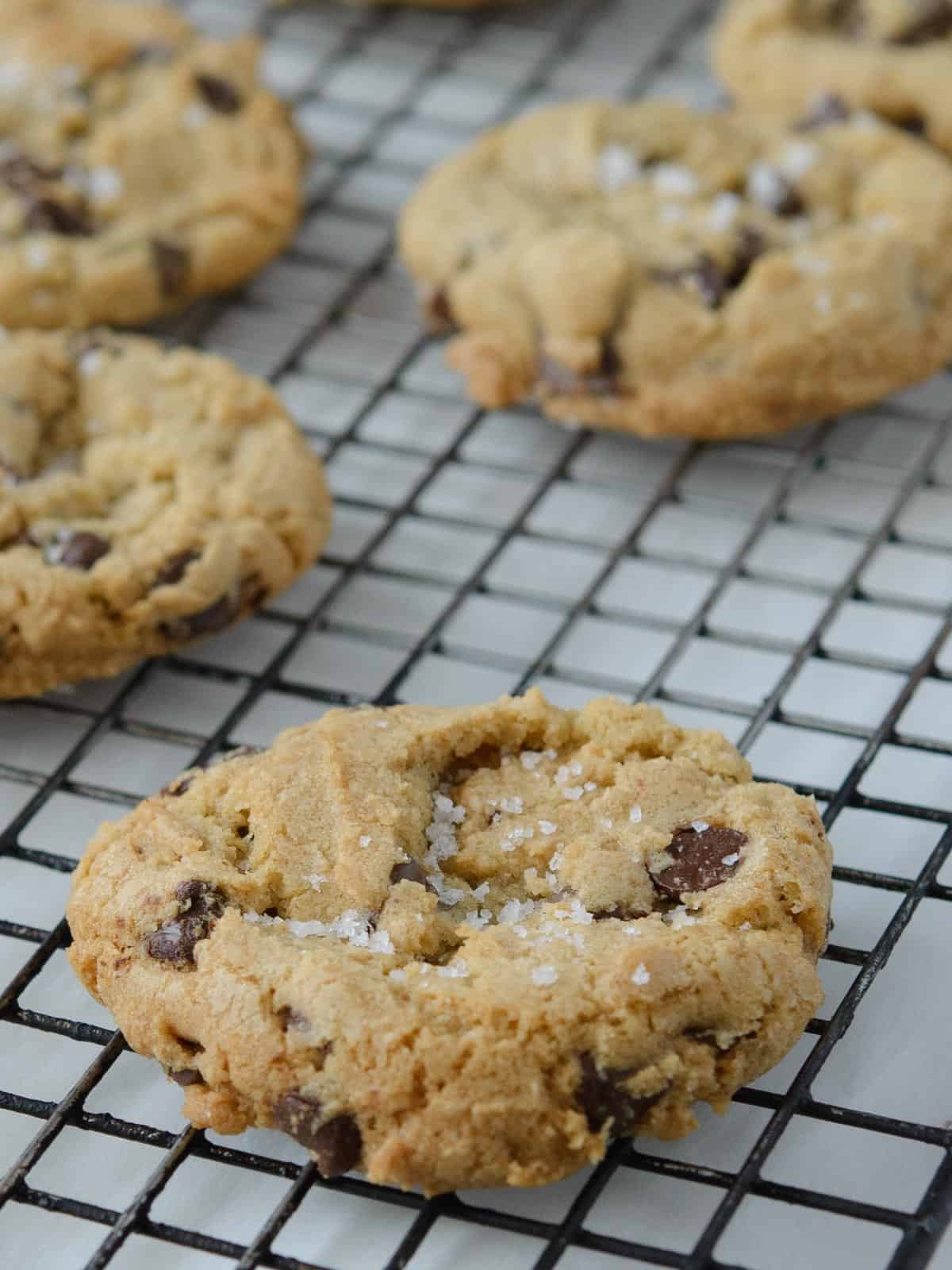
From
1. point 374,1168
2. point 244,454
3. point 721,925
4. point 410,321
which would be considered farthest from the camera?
point 410,321

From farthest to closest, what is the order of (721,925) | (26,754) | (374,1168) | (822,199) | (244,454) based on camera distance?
(822,199)
(244,454)
(26,754)
(721,925)
(374,1168)

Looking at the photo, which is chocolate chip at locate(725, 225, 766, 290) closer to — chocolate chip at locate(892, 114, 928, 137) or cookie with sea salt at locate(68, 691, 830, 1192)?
chocolate chip at locate(892, 114, 928, 137)

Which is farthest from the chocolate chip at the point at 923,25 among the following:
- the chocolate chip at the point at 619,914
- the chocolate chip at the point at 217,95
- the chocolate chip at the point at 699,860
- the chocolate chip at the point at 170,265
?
the chocolate chip at the point at 619,914

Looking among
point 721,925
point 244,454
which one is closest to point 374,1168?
point 721,925

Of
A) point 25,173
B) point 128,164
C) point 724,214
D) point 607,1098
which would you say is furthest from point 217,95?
point 607,1098

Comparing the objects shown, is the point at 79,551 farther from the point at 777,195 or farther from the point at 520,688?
the point at 777,195

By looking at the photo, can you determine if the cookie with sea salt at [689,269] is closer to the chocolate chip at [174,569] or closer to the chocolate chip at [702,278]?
the chocolate chip at [702,278]

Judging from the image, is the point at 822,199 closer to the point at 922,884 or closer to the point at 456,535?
the point at 456,535
